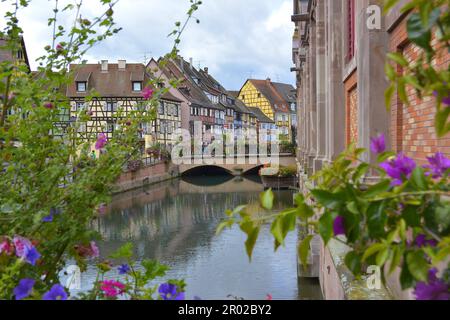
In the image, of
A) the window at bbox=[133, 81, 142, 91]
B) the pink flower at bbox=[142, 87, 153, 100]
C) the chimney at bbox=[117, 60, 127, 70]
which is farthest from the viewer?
the chimney at bbox=[117, 60, 127, 70]

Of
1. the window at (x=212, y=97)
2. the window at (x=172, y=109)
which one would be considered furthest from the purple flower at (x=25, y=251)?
the window at (x=212, y=97)

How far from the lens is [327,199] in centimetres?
135

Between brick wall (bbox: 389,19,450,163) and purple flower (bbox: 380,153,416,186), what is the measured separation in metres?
1.92

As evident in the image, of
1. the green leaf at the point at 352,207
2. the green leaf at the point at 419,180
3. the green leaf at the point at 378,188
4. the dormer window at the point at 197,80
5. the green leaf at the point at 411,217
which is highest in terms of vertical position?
the dormer window at the point at 197,80

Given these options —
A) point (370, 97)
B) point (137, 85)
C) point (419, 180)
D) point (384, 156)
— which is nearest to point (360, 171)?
point (384, 156)

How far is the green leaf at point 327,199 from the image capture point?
4.39 feet

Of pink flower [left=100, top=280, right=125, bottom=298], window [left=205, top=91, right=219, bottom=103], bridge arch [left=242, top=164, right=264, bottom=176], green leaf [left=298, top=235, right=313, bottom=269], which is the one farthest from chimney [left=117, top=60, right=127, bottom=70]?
green leaf [left=298, top=235, right=313, bottom=269]

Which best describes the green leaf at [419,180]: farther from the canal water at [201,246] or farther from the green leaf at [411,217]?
the canal water at [201,246]

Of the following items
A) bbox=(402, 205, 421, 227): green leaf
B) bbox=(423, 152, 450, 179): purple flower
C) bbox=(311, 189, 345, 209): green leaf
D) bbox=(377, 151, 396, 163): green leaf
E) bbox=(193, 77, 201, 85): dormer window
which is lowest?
bbox=(402, 205, 421, 227): green leaf

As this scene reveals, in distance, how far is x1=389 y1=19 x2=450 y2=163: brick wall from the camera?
351cm

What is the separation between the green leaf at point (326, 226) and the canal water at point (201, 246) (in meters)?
0.32

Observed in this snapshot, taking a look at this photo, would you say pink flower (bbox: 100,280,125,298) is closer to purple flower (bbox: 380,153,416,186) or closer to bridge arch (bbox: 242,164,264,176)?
purple flower (bbox: 380,153,416,186)

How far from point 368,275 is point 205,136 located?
50.9 metres
